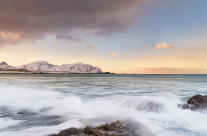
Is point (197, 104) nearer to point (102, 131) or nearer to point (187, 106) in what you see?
point (187, 106)

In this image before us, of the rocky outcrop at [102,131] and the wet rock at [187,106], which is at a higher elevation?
the rocky outcrop at [102,131]

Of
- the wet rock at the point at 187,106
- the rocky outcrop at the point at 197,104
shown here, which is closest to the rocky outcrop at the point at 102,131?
the wet rock at the point at 187,106

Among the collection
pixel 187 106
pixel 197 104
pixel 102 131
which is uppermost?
pixel 102 131

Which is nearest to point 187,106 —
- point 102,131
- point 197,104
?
point 197,104

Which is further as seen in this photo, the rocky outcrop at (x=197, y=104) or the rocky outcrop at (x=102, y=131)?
the rocky outcrop at (x=197, y=104)

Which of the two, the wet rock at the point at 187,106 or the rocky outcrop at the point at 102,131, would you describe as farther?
the wet rock at the point at 187,106

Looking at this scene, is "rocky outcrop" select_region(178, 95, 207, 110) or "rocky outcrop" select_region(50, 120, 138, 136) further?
"rocky outcrop" select_region(178, 95, 207, 110)

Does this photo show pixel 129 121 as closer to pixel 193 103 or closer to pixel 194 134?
pixel 194 134

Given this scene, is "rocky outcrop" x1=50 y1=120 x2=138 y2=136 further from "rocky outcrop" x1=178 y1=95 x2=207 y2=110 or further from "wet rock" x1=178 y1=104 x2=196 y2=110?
"rocky outcrop" x1=178 y1=95 x2=207 y2=110

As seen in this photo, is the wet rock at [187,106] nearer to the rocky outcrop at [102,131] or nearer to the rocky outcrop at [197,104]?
the rocky outcrop at [197,104]

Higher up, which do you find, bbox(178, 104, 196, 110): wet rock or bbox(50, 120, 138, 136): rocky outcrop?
bbox(50, 120, 138, 136): rocky outcrop

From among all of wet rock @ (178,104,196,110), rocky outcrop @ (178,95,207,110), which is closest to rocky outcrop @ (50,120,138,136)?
wet rock @ (178,104,196,110)

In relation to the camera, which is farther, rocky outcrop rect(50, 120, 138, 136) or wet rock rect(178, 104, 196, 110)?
wet rock rect(178, 104, 196, 110)

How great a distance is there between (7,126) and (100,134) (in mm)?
4942
